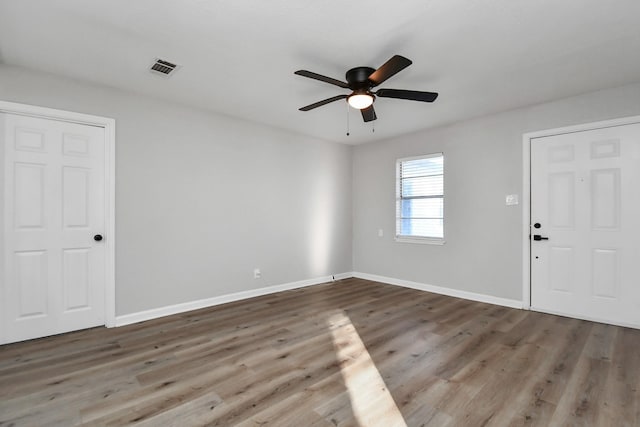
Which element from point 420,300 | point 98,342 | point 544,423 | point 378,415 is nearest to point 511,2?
point 544,423

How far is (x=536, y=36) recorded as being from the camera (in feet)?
8.01

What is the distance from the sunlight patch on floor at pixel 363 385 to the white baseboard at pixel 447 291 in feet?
7.11

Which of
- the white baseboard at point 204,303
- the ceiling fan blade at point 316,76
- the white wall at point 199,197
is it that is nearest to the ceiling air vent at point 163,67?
the white wall at point 199,197

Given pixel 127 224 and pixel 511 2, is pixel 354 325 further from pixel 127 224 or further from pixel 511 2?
pixel 511 2

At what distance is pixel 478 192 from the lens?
4469 millimetres

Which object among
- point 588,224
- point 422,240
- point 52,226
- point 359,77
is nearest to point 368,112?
point 359,77

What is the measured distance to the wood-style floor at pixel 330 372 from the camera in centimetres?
189

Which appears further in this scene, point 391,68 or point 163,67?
point 163,67

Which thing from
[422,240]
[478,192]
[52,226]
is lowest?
[422,240]

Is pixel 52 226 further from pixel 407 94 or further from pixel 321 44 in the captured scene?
pixel 407 94

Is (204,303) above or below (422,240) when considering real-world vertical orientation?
below

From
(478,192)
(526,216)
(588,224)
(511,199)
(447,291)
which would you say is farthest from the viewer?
(447,291)

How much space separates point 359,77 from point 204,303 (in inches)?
130

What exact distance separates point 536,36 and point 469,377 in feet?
8.80
